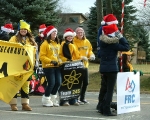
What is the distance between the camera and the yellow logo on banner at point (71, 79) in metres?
9.87

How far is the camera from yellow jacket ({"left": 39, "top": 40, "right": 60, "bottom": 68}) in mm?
9375

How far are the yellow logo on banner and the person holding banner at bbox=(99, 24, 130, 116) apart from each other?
1.79 meters

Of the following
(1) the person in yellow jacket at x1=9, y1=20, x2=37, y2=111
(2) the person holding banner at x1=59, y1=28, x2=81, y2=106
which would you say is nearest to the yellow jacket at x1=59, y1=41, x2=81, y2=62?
(2) the person holding banner at x1=59, y1=28, x2=81, y2=106

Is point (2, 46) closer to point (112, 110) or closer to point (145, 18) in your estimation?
point (112, 110)

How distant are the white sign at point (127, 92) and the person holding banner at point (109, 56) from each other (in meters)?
0.16

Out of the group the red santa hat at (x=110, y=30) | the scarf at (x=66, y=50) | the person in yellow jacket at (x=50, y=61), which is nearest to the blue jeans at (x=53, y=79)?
the person in yellow jacket at (x=50, y=61)

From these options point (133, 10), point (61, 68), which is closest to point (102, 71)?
point (61, 68)

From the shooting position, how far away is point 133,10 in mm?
41250

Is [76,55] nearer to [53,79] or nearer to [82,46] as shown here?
[82,46]

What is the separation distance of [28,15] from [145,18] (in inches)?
404

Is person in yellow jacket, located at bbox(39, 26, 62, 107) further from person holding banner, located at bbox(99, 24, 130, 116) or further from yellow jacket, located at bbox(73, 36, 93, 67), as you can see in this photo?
person holding banner, located at bbox(99, 24, 130, 116)

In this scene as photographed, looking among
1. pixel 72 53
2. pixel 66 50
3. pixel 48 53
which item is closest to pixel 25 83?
pixel 48 53

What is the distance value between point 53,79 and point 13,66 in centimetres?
120

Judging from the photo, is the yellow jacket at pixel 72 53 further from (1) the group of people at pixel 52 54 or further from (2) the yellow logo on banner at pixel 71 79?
(2) the yellow logo on banner at pixel 71 79
